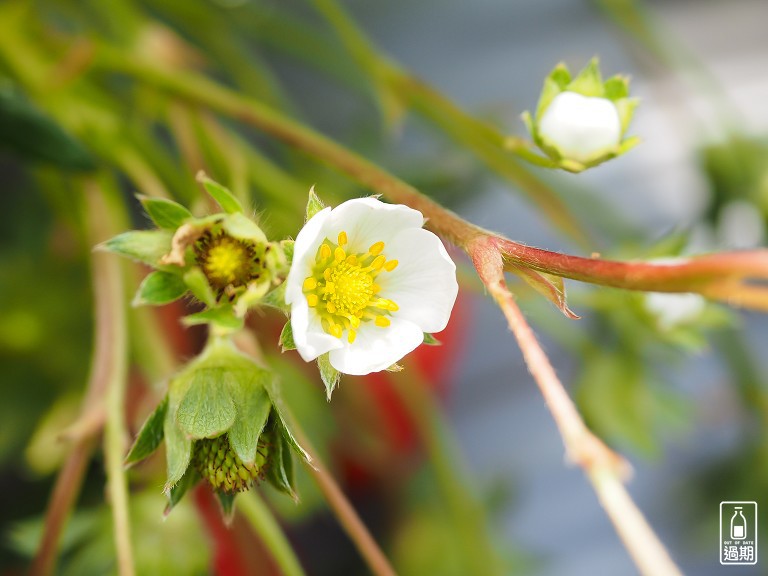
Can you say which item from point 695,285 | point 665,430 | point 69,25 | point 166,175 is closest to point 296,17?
point 69,25

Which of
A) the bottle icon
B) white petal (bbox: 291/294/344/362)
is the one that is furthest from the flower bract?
the bottle icon

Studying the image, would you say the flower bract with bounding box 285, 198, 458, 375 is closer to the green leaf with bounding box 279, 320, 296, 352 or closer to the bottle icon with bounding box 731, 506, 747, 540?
the green leaf with bounding box 279, 320, 296, 352

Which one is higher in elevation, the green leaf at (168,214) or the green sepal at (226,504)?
the green leaf at (168,214)

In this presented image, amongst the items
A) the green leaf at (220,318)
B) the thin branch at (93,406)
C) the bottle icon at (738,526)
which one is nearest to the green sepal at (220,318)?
the green leaf at (220,318)

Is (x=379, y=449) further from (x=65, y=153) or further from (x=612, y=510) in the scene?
(x=612, y=510)

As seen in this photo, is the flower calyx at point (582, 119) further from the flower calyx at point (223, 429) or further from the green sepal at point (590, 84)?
the flower calyx at point (223, 429)
